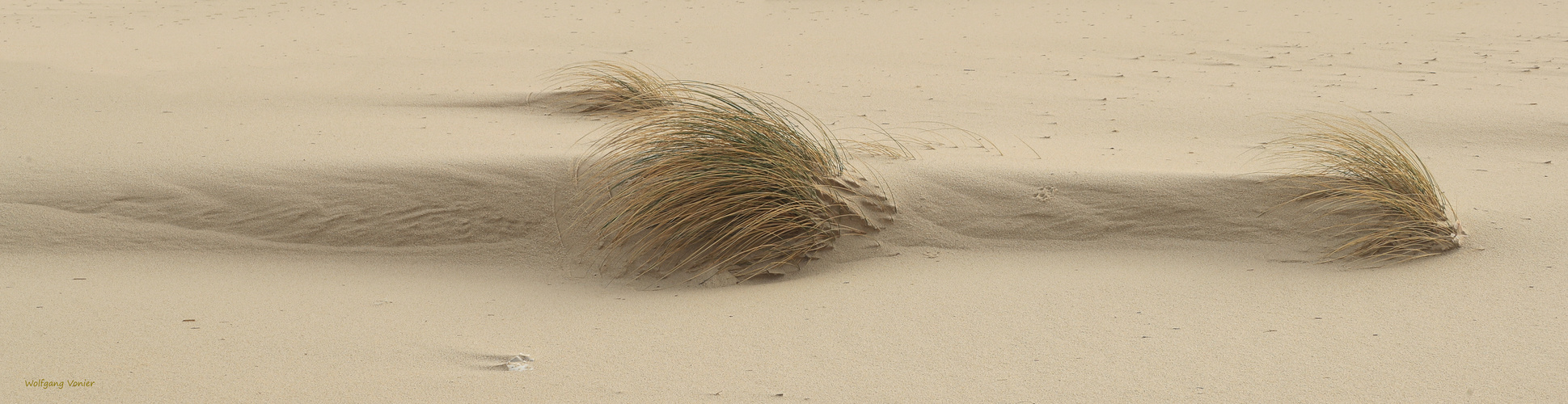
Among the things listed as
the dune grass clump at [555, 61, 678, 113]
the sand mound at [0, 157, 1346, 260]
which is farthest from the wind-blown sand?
the dune grass clump at [555, 61, 678, 113]

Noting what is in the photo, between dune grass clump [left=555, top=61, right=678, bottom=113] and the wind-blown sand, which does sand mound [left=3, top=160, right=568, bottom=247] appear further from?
dune grass clump [left=555, top=61, right=678, bottom=113]

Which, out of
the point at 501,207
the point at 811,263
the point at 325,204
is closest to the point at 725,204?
the point at 811,263

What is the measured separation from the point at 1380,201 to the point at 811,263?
161 cm

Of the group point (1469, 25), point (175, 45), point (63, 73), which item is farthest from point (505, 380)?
point (1469, 25)

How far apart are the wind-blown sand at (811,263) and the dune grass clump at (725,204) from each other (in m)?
0.11

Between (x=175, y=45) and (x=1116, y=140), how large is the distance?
6.29 metres

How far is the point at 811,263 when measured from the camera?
3180 millimetres

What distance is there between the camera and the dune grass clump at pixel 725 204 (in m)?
3.08

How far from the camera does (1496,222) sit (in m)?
3.15

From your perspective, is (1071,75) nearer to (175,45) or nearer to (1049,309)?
(1049,309)

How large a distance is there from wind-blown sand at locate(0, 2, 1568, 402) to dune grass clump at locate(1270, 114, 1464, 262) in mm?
68

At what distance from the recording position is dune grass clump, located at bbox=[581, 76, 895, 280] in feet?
10.1

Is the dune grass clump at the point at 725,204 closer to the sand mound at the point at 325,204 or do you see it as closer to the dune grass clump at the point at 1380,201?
the sand mound at the point at 325,204

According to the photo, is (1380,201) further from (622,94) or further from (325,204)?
(325,204)
